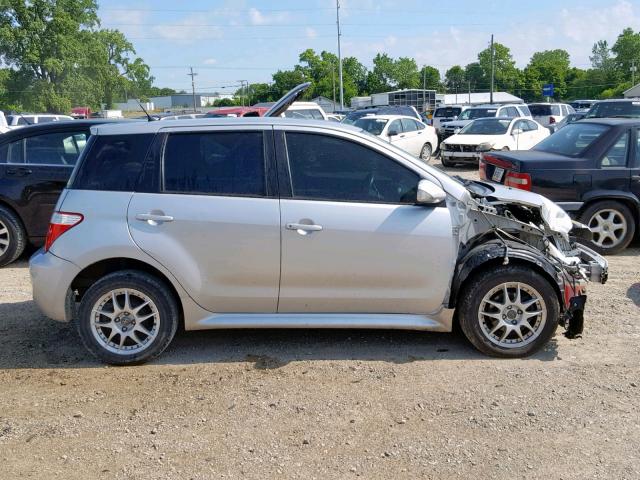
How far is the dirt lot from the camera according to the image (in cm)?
337

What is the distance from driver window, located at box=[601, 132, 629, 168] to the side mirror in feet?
13.8

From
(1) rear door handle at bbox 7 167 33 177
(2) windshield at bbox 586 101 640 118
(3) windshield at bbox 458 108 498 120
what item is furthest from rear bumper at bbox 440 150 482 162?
(1) rear door handle at bbox 7 167 33 177

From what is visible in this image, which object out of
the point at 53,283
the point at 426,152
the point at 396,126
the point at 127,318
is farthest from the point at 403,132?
the point at 53,283

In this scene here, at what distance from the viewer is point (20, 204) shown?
24.7 ft

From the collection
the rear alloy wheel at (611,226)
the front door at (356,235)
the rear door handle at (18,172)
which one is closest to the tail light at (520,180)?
the rear alloy wheel at (611,226)

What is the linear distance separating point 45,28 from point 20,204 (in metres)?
57.1

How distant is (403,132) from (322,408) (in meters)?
16.0

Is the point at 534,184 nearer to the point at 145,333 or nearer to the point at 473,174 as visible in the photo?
the point at 145,333

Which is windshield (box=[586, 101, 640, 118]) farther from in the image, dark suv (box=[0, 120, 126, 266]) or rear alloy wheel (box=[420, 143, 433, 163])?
dark suv (box=[0, 120, 126, 266])

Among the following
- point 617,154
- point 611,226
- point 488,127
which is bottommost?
point 611,226

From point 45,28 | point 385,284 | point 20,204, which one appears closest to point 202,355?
point 385,284

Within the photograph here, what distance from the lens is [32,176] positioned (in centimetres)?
756

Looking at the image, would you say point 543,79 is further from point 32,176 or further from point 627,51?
point 32,176

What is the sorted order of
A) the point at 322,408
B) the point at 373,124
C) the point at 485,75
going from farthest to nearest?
the point at 485,75
the point at 373,124
the point at 322,408
